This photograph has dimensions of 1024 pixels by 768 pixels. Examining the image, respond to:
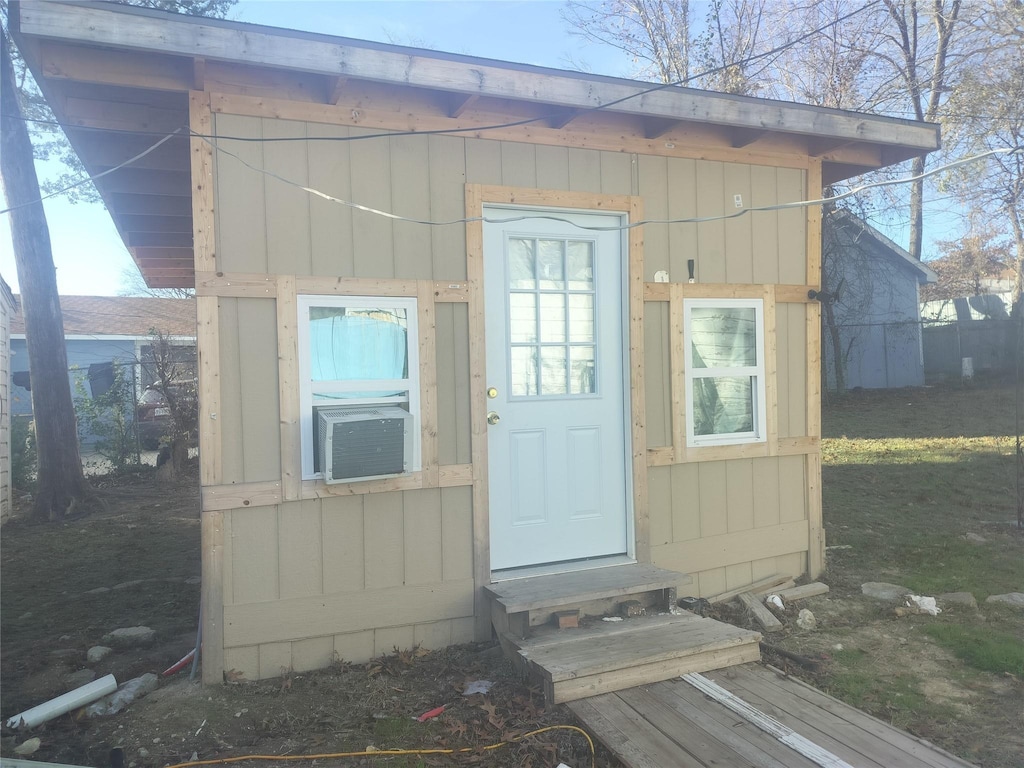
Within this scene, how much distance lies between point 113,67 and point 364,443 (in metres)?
2.11

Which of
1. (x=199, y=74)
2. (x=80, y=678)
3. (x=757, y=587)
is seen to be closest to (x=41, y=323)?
(x=80, y=678)

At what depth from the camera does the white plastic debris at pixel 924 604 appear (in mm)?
4457

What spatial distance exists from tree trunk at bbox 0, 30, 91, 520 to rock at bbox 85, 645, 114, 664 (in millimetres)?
4869

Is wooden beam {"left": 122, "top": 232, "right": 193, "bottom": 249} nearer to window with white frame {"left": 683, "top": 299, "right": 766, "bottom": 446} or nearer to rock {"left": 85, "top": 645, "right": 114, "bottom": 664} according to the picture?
rock {"left": 85, "top": 645, "right": 114, "bottom": 664}

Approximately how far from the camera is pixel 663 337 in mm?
4594

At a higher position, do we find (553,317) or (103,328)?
(103,328)

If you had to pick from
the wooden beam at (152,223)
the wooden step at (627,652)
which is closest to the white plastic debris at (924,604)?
the wooden step at (627,652)

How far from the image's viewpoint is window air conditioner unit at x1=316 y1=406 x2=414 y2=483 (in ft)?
11.6

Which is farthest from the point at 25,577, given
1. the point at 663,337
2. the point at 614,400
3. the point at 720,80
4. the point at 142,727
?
the point at 720,80

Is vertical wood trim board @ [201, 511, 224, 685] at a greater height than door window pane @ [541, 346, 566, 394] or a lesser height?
lesser

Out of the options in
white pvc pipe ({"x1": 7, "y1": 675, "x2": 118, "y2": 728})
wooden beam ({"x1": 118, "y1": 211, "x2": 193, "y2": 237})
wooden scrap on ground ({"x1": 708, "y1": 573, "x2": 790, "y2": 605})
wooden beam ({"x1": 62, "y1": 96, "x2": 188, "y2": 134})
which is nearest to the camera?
white pvc pipe ({"x1": 7, "y1": 675, "x2": 118, "y2": 728})

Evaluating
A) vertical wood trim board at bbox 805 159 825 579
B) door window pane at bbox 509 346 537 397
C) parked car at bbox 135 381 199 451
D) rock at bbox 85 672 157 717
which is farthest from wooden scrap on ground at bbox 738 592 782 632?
parked car at bbox 135 381 199 451

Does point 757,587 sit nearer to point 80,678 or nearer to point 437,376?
point 437,376

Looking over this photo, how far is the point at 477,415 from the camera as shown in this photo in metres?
4.05
